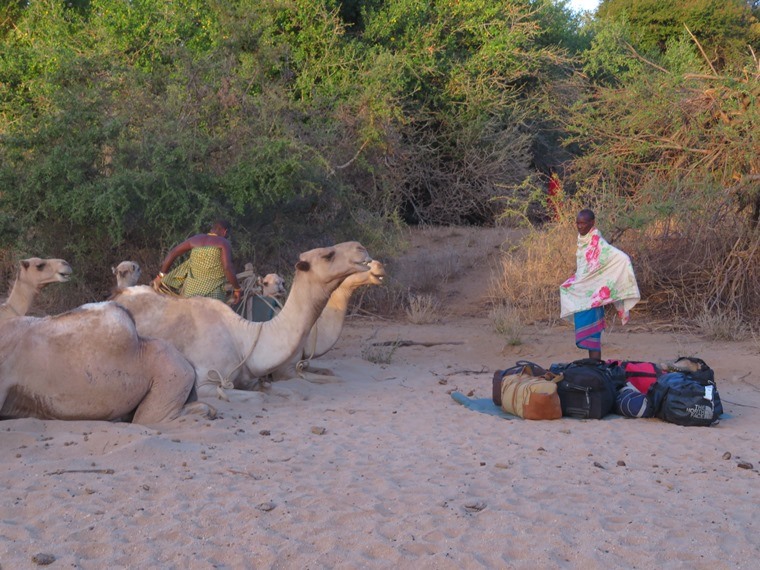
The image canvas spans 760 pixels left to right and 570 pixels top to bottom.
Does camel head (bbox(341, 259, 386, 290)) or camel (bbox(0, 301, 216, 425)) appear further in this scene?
camel head (bbox(341, 259, 386, 290))

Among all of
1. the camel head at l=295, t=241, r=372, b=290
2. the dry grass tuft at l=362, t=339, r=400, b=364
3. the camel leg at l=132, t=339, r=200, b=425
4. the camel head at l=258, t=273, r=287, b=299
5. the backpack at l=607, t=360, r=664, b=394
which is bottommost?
the dry grass tuft at l=362, t=339, r=400, b=364

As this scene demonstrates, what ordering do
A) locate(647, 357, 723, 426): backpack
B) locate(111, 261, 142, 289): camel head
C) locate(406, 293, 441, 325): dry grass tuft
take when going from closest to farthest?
locate(647, 357, 723, 426): backpack, locate(111, 261, 142, 289): camel head, locate(406, 293, 441, 325): dry grass tuft

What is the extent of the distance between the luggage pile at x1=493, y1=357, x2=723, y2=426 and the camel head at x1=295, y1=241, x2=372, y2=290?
5.10 ft

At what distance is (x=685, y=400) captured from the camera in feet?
24.1

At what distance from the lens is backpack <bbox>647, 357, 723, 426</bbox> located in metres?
7.31

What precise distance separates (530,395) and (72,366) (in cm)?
342

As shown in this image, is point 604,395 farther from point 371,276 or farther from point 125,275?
point 125,275

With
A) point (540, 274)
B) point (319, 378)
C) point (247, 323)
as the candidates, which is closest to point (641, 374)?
point (319, 378)

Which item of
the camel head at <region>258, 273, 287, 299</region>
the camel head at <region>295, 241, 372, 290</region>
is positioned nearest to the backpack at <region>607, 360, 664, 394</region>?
the camel head at <region>295, 241, 372, 290</region>

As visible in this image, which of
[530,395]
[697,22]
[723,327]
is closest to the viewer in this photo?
[530,395]

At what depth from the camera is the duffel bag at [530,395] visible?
746 cm

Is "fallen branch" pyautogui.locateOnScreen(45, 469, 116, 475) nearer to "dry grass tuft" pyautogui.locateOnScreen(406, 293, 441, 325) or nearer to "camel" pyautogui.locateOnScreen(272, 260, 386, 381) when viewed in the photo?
"camel" pyautogui.locateOnScreen(272, 260, 386, 381)

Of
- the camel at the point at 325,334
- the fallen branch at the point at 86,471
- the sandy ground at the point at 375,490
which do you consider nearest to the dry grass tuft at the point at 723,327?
the sandy ground at the point at 375,490

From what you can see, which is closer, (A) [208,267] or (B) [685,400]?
(B) [685,400]
